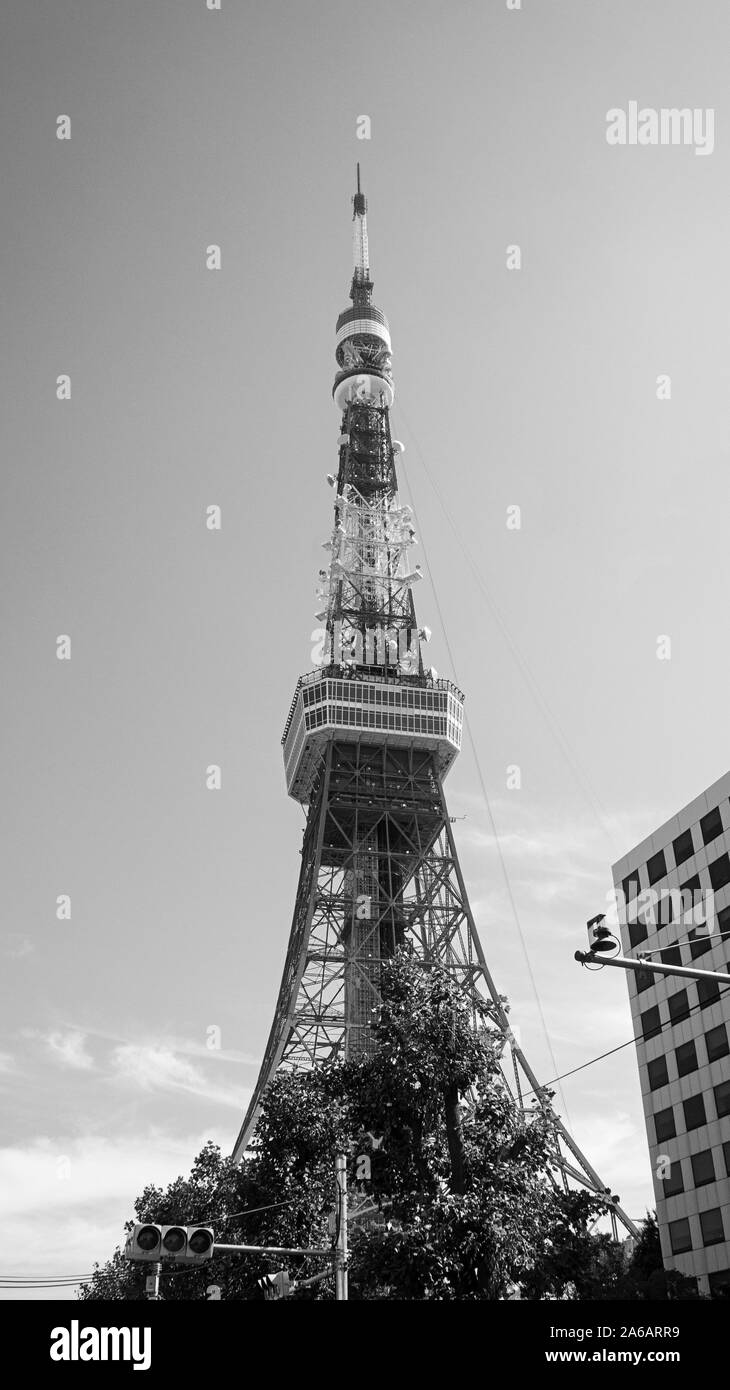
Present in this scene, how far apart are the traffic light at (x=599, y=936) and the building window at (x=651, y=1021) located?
3926 centimetres

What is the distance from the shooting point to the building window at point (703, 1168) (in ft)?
148

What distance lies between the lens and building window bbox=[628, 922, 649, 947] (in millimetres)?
52812

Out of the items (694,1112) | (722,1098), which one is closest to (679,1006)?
(694,1112)

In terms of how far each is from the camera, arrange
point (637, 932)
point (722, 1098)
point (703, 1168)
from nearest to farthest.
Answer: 1. point (722, 1098)
2. point (703, 1168)
3. point (637, 932)

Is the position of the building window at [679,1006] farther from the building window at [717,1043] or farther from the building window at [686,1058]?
the building window at [717,1043]

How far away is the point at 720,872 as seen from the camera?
47.7 meters

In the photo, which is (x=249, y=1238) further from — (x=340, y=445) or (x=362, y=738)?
(x=340, y=445)

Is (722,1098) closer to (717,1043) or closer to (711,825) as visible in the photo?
(717,1043)

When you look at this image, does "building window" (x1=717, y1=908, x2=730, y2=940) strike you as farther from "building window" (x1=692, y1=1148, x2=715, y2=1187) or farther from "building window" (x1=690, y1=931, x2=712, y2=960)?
"building window" (x1=692, y1=1148, x2=715, y2=1187)

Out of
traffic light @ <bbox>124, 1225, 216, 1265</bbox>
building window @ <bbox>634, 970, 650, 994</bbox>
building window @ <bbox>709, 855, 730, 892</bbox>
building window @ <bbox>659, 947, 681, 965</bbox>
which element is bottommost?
traffic light @ <bbox>124, 1225, 216, 1265</bbox>

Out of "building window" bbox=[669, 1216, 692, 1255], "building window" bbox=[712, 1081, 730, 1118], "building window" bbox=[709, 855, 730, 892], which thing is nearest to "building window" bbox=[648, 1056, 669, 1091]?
"building window" bbox=[712, 1081, 730, 1118]

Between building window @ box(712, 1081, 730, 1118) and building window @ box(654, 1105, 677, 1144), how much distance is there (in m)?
3.39

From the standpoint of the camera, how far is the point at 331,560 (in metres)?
104

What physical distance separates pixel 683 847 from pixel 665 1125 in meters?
12.3
